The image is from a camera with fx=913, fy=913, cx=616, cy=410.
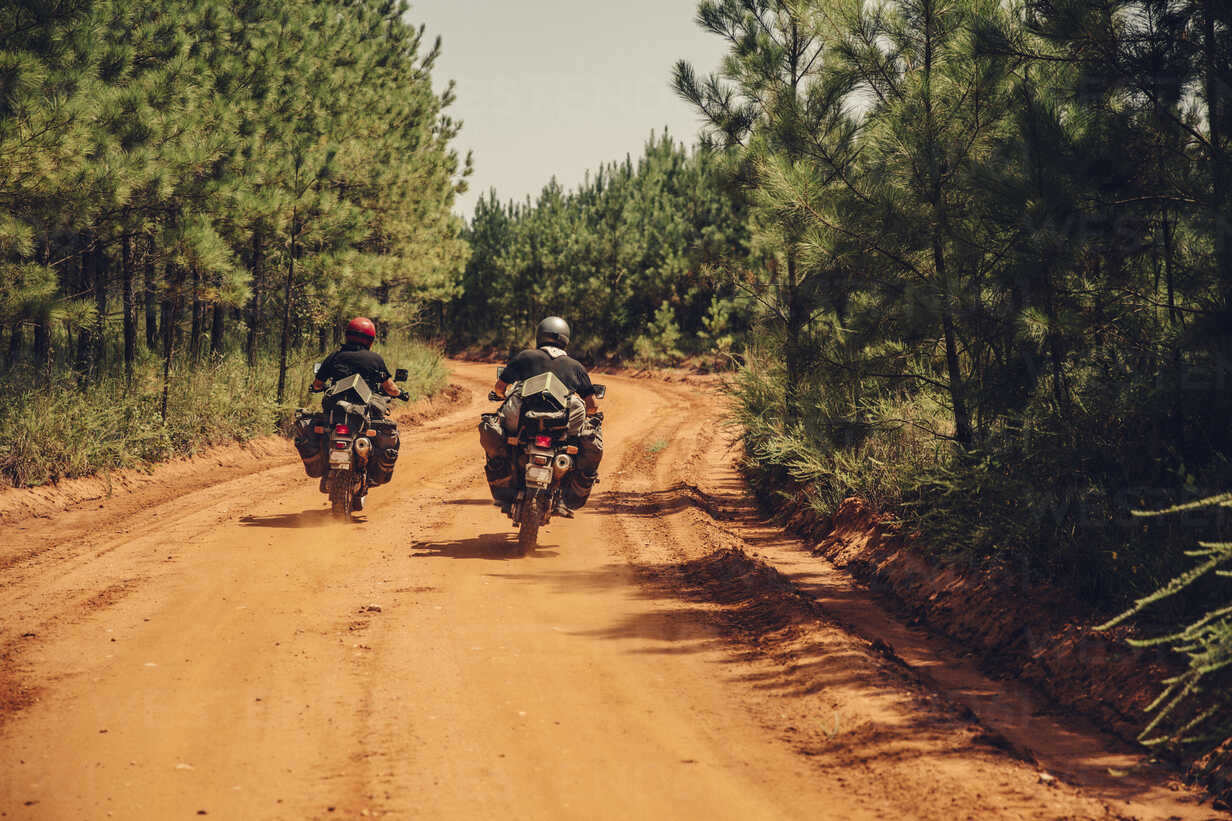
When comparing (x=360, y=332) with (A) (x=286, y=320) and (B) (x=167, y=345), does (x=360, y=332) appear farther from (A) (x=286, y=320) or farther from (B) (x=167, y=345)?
(A) (x=286, y=320)

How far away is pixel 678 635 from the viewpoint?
607cm

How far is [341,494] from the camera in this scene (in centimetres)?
943

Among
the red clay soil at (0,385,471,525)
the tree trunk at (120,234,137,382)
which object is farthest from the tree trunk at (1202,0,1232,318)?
the tree trunk at (120,234,137,382)

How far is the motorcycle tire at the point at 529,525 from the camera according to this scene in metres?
8.31

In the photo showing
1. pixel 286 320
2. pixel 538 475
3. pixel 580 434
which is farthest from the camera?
pixel 286 320

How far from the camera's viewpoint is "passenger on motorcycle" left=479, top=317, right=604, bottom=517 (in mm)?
8531

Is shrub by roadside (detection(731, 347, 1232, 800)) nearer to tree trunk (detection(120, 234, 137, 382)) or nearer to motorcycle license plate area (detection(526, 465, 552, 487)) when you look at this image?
motorcycle license plate area (detection(526, 465, 552, 487))

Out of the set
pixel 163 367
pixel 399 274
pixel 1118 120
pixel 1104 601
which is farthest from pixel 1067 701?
pixel 399 274

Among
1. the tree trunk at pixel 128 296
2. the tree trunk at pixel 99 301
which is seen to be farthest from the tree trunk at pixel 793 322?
the tree trunk at pixel 99 301

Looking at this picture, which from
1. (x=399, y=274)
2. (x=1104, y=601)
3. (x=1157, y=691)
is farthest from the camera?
(x=399, y=274)

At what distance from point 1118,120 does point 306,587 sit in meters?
6.59

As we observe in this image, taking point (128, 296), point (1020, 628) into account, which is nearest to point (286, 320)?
point (128, 296)

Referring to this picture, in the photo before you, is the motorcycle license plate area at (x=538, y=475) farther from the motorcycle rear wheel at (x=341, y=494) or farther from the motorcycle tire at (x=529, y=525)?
the motorcycle rear wheel at (x=341, y=494)

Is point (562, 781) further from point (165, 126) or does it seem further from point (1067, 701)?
point (165, 126)
